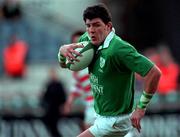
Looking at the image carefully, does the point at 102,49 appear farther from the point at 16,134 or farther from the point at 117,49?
the point at 16,134

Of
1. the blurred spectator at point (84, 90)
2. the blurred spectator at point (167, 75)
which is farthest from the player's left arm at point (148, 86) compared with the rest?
the blurred spectator at point (167, 75)

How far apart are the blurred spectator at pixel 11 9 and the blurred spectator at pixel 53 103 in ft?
14.1

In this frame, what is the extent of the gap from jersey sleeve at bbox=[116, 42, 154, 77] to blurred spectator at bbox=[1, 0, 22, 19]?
1099 centimetres

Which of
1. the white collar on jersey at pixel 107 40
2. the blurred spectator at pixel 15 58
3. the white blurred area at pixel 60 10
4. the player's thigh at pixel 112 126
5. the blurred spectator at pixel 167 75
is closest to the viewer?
the white collar on jersey at pixel 107 40

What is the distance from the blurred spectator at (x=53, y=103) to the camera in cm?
1512

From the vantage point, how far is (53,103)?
1523 centimetres

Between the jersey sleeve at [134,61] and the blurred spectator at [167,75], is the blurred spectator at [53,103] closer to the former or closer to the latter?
the blurred spectator at [167,75]

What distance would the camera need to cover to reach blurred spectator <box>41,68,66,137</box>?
15.1m

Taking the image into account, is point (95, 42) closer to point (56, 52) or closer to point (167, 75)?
point (167, 75)

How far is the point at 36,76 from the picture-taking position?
18.8 meters

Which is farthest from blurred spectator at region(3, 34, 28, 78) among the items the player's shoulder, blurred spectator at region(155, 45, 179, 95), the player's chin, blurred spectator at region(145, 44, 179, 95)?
the player's shoulder

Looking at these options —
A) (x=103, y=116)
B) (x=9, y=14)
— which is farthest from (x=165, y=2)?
(x=103, y=116)

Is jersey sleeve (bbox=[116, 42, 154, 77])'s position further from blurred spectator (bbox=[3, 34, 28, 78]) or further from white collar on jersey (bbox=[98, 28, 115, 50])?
blurred spectator (bbox=[3, 34, 28, 78])

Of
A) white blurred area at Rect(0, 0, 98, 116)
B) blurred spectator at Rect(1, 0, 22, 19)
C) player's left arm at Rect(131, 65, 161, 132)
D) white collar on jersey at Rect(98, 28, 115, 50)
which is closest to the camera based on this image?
player's left arm at Rect(131, 65, 161, 132)
